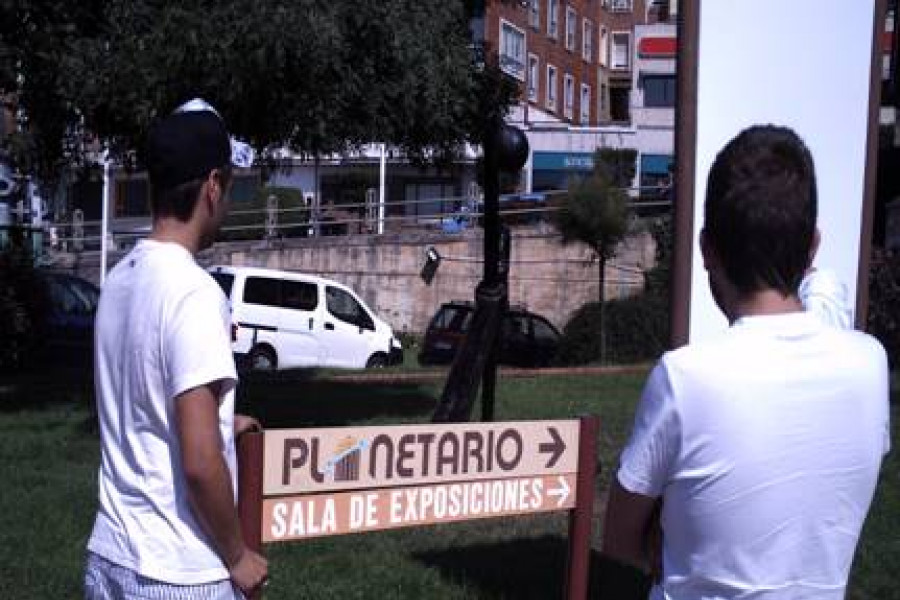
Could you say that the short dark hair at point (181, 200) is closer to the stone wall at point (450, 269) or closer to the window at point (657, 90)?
the stone wall at point (450, 269)

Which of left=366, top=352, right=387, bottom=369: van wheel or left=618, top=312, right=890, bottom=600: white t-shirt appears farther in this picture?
left=366, top=352, right=387, bottom=369: van wheel

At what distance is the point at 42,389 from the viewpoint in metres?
14.6

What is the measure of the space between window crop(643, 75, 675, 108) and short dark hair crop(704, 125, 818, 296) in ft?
188

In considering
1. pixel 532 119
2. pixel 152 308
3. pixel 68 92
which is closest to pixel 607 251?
pixel 68 92

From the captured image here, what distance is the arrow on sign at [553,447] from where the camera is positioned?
14.5 feet

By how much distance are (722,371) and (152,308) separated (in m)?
1.21

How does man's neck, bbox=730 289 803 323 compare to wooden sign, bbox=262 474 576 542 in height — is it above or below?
above

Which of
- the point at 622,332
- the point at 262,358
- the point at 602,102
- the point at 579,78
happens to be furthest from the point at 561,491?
the point at 602,102

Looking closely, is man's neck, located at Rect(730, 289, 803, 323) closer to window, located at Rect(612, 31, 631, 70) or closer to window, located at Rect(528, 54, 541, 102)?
window, located at Rect(528, 54, 541, 102)

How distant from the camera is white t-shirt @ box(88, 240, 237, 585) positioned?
A: 260 cm

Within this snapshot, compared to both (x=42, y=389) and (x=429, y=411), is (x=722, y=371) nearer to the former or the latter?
(x=429, y=411)

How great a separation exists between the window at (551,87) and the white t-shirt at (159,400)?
2344 inches

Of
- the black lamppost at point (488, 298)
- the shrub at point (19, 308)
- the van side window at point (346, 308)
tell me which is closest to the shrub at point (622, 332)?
the van side window at point (346, 308)

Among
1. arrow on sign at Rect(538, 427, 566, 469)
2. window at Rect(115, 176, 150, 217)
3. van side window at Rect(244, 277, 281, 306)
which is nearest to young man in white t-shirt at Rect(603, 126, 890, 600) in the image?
arrow on sign at Rect(538, 427, 566, 469)
